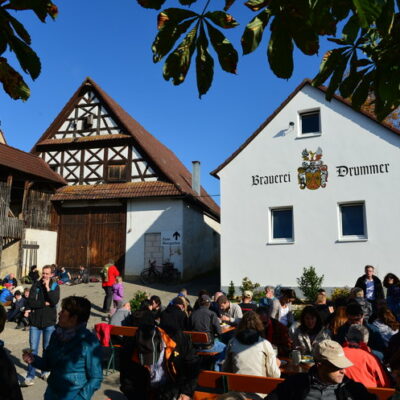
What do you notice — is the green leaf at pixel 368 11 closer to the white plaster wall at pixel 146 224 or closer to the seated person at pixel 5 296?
the seated person at pixel 5 296

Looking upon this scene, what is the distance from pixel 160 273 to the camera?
60.5 ft

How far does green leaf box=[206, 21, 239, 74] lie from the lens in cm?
169

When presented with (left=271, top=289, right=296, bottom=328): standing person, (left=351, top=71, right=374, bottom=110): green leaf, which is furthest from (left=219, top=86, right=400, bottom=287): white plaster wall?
(left=351, top=71, right=374, bottom=110): green leaf

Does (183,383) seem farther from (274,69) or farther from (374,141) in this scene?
(374,141)

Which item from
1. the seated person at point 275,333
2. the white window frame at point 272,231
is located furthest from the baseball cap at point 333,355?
the white window frame at point 272,231

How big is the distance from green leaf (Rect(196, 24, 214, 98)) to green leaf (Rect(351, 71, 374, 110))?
812 millimetres

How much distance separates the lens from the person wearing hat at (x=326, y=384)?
8.62ft

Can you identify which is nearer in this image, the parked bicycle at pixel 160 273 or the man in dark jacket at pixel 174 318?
the man in dark jacket at pixel 174 318

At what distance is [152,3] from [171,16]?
96 millimetres

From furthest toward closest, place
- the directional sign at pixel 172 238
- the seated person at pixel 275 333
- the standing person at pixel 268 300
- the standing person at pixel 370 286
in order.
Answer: the directional sign at pixel 172 238 < the standing person at pixel 370 286 < the standing person at pixel 268 300 < the seated person at pixel 275 333

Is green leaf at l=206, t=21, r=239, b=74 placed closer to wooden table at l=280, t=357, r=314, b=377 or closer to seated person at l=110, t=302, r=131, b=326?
wooden table at l=280, t=357, r=314, b=377

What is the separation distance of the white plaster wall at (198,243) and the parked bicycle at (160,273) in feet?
2.11

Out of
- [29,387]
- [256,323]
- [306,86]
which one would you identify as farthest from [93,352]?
[306,86]

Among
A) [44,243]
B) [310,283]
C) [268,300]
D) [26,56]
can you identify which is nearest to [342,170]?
[310,283]
